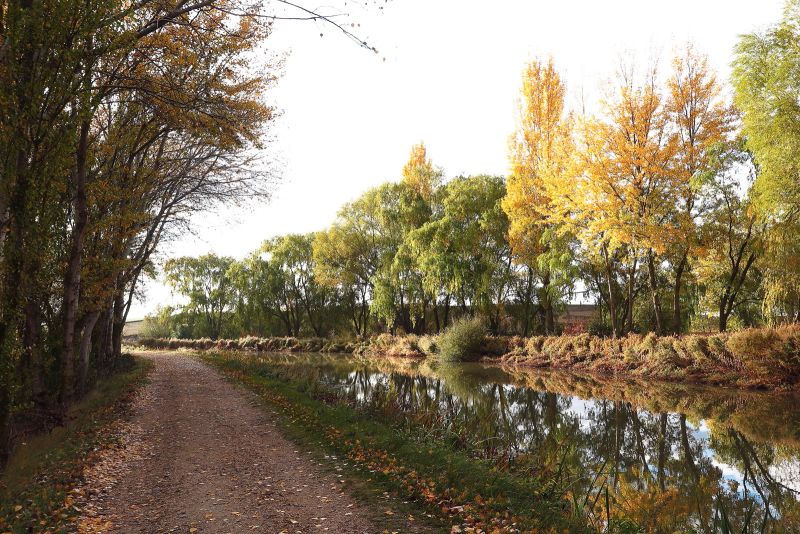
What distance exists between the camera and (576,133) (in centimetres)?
2077

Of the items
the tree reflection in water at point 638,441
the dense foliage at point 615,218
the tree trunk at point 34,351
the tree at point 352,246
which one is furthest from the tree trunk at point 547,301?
the tree trunk at point 34,351

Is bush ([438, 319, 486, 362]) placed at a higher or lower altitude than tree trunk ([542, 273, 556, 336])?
lower

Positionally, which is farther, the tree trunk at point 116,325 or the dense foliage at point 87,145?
the tree trunk at point 116,325

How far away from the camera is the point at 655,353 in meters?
20.0

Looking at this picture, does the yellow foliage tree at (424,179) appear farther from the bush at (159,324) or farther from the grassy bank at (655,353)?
the bush at (159,324)

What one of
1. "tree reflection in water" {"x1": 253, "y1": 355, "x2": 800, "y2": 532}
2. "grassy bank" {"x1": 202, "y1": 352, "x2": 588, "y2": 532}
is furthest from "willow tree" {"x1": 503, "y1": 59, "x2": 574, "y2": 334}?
"grassy bank" {"x1": 202, "y1": 352, "x2": 588, "y2": 532}

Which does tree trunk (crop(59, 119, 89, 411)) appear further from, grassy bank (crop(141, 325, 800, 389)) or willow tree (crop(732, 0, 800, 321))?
grassy bank (crop(141, 325, 800, 389))

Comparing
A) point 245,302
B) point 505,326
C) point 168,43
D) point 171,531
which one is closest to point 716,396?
point 171,531

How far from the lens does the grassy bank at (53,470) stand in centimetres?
527

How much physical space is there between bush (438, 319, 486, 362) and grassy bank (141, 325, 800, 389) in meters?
0.06

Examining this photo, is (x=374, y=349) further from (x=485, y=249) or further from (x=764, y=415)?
(x=764, y=415)

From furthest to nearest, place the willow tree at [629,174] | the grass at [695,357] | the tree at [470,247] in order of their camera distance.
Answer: the tree at [470,247], the willow tree at [629,174], the grass at [695,357]

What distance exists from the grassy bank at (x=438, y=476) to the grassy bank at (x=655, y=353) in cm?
1212

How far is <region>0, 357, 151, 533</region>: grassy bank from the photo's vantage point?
17.3 feet
